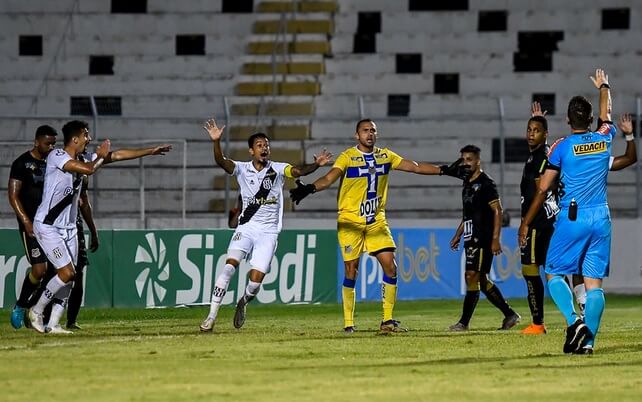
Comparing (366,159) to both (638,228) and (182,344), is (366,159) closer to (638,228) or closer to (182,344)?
(182,344)

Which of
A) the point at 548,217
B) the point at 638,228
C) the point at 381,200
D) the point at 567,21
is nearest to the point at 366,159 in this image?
the point at 381,200

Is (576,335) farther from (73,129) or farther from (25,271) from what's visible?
(25,271)

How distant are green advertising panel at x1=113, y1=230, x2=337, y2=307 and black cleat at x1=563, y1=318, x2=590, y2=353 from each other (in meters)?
9.27

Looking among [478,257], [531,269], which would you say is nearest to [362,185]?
[478,257]

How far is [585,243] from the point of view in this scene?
1125cm

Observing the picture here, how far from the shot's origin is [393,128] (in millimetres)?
26562

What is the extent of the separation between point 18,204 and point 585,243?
6.32 meters

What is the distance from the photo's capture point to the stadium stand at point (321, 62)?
27328 mm

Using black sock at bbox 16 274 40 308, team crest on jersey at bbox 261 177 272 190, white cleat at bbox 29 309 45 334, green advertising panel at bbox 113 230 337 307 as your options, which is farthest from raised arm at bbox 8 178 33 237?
green advertising panel at bbox 113 230 337 307

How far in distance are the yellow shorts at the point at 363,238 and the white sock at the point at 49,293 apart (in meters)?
2.98

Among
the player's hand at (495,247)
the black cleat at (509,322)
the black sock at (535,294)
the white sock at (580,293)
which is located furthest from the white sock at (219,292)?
the white sock at (580,293)

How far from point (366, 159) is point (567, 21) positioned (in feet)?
55.6

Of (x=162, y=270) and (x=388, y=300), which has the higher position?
(x=388, y=300)

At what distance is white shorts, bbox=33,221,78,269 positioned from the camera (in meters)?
13.6
